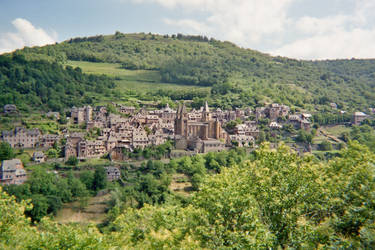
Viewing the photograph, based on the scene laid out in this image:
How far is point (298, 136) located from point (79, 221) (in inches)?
1971

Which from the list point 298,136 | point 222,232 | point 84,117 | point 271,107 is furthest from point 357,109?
point 222,232

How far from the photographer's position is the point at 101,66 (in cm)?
11669

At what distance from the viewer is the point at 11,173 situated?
4691 cm

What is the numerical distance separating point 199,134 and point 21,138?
35014 mm

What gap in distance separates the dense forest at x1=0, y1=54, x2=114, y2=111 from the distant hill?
8.52m

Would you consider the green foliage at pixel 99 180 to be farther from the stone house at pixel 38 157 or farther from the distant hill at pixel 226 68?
the distant hill at pixel 226 68

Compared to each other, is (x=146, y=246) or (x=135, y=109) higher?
(x=135, y=109)

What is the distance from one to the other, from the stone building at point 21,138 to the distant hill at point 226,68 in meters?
43.9

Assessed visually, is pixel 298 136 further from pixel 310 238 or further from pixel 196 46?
pixel 196 46

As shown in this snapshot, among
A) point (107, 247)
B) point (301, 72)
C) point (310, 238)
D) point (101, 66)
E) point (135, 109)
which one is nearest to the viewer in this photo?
point (310, 238)

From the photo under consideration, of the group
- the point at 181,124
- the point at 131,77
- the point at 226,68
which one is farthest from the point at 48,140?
the point at 226,68

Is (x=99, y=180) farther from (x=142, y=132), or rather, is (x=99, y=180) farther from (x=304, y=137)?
(x=304, y=137)

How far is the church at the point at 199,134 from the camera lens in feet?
206

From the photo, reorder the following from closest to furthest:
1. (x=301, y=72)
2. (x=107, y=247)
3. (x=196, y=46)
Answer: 1. (x=107, y=247)
2. (x=301, y=72)
3. (x=196, y=46)
